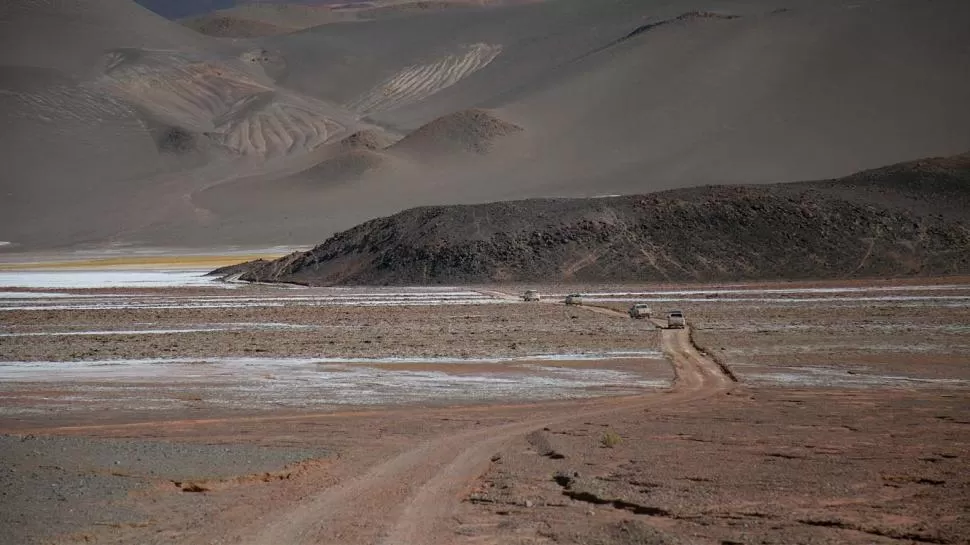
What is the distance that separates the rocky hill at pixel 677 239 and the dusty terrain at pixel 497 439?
126 feet

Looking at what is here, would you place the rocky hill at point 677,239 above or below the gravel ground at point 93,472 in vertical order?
above

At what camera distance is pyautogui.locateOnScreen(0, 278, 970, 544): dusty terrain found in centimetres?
1154

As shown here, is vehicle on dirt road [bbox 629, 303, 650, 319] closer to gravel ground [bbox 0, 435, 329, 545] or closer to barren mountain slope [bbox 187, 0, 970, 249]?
gravel ground [bbox 0, 435, 329, 545]

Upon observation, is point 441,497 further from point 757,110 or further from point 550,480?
point 757,110

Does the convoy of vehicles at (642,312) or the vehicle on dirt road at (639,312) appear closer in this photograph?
the convoy of vehicles at (642,312)

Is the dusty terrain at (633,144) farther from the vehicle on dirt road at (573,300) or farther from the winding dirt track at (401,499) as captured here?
the winding dirt track at (401,499)

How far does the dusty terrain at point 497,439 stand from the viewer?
37.9ft

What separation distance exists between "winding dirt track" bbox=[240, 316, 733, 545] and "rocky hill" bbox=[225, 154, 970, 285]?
58.2 meters

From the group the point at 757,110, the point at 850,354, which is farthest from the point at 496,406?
the point at 757,110

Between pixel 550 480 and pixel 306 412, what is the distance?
25.0ft

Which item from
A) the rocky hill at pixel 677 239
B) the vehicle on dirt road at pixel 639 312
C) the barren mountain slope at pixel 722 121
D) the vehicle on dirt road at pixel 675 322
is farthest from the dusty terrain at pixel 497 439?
the barren mountain slope at pixel 722 121

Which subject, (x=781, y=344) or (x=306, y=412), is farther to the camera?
(x=781, y=344)

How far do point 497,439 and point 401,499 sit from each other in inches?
166

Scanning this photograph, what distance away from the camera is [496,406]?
20.9 meters
